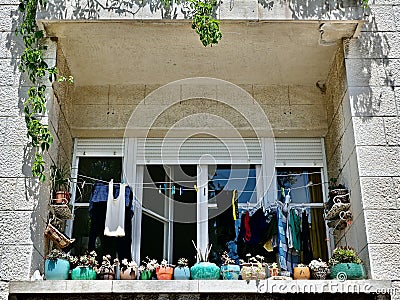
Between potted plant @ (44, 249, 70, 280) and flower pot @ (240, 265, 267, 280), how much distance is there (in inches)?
57.5

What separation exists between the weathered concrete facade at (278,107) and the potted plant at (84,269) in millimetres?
328

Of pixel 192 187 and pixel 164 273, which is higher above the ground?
pixel 192 187

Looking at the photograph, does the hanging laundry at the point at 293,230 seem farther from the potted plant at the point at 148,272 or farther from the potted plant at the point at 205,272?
the potted plant at the point at 148,272

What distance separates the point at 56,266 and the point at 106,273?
1.35 feet

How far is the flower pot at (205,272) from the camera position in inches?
184

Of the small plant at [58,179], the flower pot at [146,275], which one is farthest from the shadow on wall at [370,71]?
the small plant at [58,179]

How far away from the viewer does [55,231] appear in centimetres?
496

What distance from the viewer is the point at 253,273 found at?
4680mm

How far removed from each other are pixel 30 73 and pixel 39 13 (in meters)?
0.56

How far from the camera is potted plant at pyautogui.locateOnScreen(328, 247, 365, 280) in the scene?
4598mm

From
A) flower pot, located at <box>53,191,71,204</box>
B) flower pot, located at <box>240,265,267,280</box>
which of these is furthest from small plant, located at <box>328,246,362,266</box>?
flower pot, located at <box>53,191,71,204</box>

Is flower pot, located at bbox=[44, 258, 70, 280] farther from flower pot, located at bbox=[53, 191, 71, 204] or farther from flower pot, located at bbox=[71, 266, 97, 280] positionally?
flower pot, located at bbox=[53, 191, 71, 204]

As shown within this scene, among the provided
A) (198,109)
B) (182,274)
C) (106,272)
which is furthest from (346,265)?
(198,109)

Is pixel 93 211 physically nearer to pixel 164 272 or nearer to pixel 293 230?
pixel 164 272
